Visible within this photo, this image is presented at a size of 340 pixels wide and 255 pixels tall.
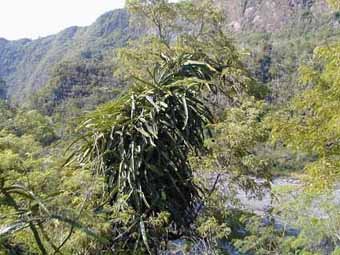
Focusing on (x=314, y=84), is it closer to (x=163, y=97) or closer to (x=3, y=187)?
(x=163, y=97)

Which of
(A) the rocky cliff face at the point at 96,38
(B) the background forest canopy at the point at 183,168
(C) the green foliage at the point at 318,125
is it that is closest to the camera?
(B) the background forest canopy at the point at 183,168

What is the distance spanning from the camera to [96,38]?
4247 inches

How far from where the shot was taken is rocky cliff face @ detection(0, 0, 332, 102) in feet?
276

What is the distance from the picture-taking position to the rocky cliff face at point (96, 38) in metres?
84.1

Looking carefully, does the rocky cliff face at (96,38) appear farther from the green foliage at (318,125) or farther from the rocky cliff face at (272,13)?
the green foliage at (318,125)

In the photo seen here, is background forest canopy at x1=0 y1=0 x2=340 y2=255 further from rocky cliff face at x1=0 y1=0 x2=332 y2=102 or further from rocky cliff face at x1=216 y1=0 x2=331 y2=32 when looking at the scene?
rocky cliff face at x1=216 y1=0 x2=331 y2=32

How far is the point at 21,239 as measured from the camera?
3891mm

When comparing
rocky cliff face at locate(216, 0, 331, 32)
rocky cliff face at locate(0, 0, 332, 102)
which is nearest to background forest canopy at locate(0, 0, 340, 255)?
rocky cliff face at locate(0, 0, 332, 102)

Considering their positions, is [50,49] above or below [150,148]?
below

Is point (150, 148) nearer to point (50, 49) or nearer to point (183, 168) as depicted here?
point (183, 168)

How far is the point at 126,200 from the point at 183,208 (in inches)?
30.6

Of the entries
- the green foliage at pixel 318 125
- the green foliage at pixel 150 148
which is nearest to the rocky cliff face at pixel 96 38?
the green foliage at pixel 150 148

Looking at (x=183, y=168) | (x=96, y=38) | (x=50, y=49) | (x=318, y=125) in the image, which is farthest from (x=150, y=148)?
(x=50, y=49)

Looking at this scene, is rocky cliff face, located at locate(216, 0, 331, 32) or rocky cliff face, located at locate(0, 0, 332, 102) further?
rocky cliff face, located at locate(0, 0, 332, 102)
